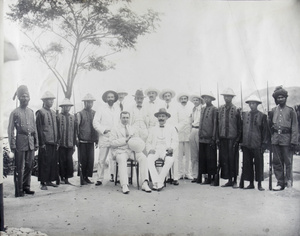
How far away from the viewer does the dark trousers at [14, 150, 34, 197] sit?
3.70 m

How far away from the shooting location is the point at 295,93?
3.69 meters

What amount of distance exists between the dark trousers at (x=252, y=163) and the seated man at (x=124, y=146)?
115cm

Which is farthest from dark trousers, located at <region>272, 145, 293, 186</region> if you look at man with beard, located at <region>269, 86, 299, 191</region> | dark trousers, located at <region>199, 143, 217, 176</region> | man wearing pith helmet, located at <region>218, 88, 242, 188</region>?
dark trousers, located at <region>199, 143, 217, 176</region>

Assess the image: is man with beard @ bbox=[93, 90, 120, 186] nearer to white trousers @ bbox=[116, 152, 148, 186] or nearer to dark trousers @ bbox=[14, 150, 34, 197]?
white trousers @ bbox=[116, 152, 148, 186]

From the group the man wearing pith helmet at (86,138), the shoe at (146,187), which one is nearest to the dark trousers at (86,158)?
the man wearing pith helmet at (86,138)

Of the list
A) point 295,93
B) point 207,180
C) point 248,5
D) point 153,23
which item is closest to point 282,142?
point 295,93

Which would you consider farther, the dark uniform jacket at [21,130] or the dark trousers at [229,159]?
the dark trousers at [229,159]

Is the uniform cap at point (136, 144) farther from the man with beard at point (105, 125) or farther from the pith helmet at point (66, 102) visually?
the pith helmet at point (66, 102)

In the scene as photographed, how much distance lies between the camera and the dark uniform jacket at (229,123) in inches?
150

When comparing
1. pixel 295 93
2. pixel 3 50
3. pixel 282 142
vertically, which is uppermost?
pixel 3 50

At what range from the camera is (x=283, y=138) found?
3646 mm

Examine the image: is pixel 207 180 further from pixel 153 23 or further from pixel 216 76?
pixel 153 23

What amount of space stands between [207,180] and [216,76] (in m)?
1.22

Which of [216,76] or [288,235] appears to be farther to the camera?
[216,76]
